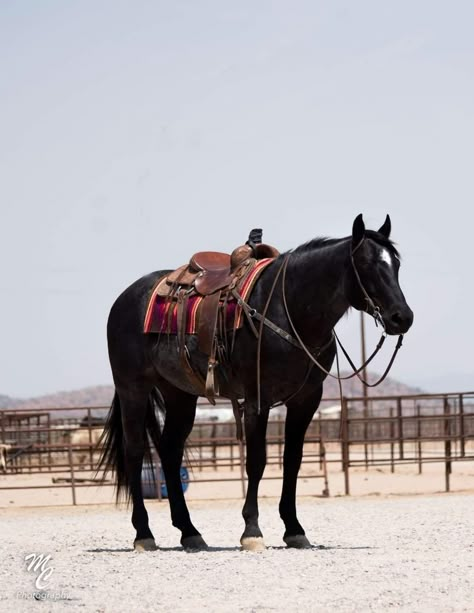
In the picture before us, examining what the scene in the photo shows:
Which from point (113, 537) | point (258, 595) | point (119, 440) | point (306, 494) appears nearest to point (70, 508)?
point (306, 494)

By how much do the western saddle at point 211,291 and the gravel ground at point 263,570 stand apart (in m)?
1.42

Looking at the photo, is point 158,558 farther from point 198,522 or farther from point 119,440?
point 198,522

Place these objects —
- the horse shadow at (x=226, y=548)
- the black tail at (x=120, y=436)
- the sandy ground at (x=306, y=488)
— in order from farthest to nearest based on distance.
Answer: the sandy ground at (x=306, y=488), the black tail at (x=120, y=436), the horse shadow at (x=226, y=548)

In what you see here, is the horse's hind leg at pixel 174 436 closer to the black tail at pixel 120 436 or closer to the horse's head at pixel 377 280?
the black tail at pixel 120 436

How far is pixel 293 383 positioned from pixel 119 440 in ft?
7.10

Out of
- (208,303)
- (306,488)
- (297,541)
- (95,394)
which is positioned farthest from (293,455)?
(95,394)

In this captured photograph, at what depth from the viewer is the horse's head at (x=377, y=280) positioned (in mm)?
7949

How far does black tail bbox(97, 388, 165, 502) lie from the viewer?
9.89m

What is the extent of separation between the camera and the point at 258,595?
635 centimetres

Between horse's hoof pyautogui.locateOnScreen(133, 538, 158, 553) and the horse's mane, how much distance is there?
8.43ft

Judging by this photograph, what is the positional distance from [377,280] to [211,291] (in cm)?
150

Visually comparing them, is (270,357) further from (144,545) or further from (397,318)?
(144,545)

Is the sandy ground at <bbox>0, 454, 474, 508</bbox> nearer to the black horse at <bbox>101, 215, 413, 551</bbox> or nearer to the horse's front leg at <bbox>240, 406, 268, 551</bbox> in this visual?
the black horse at <bbox>101, 215, 413, 551</bbox>

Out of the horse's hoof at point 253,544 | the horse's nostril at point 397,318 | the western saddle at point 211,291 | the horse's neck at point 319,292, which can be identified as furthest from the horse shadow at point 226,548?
the horse's nostril at point 397,318
